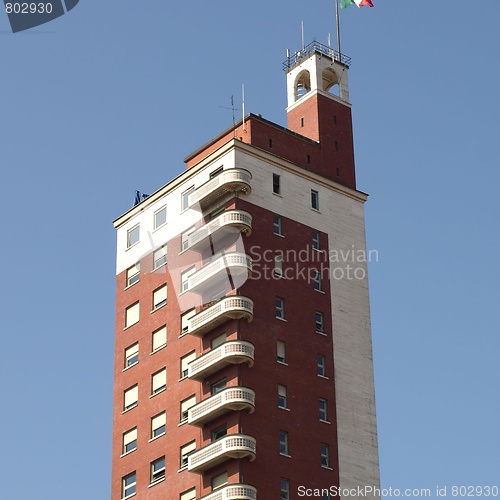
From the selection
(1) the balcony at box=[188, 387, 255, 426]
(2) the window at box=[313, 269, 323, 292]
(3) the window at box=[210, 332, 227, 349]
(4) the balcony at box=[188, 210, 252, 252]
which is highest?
(4) the balcony at box=[188, 210, 252, 252]

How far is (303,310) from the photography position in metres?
124

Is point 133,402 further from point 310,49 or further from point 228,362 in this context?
point 310,49

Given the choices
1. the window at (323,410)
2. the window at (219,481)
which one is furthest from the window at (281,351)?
the window at (219,481)

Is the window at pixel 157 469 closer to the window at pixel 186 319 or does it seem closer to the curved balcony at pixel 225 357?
the curved balcony at pixel 225 357

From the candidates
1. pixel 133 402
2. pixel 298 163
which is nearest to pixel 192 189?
pixel 298 163

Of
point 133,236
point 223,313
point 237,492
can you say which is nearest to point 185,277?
point 223,313

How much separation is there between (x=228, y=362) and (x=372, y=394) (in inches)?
560

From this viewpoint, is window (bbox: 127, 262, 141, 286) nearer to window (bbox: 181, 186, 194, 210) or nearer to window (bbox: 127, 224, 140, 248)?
window (bbox: 127, 224, 140, 248)

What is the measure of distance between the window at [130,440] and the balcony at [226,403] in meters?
9.79

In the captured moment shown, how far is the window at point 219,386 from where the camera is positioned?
388 ft

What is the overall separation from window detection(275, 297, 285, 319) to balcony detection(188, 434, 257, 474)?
38.8ft

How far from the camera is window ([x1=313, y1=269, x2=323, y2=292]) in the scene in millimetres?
125875

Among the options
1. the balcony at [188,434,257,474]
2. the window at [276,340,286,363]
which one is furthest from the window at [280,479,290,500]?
the window at [276,340,286,363]

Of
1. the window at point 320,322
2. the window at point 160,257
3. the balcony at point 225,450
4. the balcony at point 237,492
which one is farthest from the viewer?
the window at point 160,257
